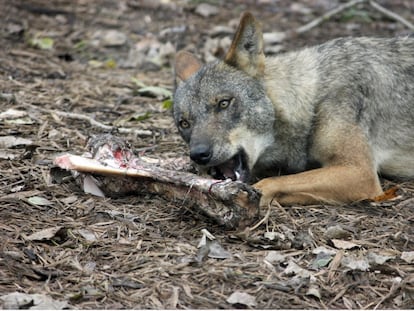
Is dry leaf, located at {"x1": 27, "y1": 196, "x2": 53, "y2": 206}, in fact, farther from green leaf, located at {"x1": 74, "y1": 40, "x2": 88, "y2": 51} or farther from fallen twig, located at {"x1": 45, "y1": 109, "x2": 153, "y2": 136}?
green leaf, located at {"x1": 74, "y1": 40, "x2": 88, "y2": 51}

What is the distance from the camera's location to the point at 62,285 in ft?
13.6

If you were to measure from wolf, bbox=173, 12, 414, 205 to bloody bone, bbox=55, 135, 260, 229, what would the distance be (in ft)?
0.99

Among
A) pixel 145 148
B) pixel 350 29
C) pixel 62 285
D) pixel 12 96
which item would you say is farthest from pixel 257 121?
pixel 350 29

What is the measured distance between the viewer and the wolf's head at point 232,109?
548 centimetres

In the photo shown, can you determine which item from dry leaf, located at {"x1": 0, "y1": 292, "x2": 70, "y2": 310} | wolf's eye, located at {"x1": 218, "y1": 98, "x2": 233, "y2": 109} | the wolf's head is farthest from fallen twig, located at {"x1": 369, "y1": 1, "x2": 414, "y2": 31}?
dry leaf, located at {"x1": 0, "y1": 292, "x2": 70, "y2": 310}

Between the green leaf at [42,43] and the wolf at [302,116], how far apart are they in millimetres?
3940

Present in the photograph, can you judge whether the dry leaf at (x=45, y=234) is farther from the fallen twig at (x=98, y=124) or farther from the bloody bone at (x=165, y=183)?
the fallen twig at (x=98, y=124)

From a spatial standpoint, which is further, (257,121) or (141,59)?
(141,59)

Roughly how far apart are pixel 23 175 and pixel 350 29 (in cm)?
696

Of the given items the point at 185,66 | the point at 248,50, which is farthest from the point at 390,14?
the point at 248,50

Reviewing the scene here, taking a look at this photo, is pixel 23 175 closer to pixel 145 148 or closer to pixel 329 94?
pixel 145 148

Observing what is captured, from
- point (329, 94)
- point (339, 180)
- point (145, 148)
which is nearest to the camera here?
point (339, 180)

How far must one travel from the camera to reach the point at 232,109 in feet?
18.5

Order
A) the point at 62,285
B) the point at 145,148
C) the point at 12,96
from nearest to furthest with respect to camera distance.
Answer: the point at 62,285 < the point at 145,148 < the point at 12,96
